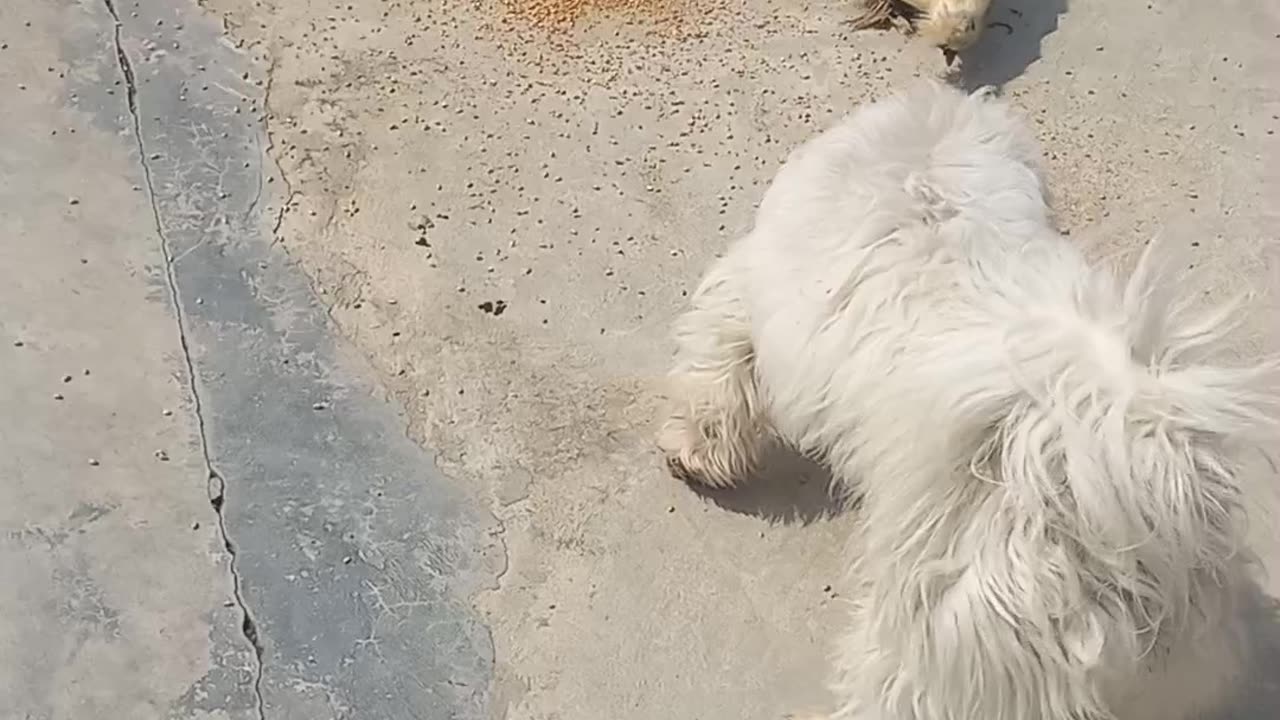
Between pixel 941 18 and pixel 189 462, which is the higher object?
pixel 941 18

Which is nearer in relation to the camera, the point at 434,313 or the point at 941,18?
the point at 434,313

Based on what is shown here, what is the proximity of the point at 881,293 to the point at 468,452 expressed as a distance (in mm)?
776

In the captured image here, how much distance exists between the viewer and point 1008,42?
2799mm

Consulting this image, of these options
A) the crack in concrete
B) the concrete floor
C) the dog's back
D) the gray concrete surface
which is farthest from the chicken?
the crack in concrete

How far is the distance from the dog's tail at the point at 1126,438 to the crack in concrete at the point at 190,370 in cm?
105

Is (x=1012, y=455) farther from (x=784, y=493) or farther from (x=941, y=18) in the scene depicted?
(x=941, y=18)

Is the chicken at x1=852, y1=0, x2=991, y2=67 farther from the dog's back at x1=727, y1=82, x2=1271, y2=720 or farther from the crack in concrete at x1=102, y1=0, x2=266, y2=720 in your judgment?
the crack in concrete at x1=102, y1=0, x2=266, y2=720

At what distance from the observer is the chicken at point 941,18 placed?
8.65ft

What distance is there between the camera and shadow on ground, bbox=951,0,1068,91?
2.75 m

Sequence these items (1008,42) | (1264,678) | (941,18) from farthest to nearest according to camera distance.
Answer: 1. (1008,42)
2. (941,18)
3. (1264,678)

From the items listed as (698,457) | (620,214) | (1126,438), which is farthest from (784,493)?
(1126,438)

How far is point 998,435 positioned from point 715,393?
771 mm

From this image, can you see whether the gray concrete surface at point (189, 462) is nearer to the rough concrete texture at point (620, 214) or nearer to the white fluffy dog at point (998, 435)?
the rough concrete texture at point (620, 214)

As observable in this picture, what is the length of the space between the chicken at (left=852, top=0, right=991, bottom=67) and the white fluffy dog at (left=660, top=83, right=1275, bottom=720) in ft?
2.71
